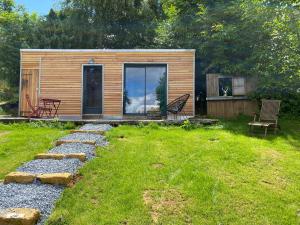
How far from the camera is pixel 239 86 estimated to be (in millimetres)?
13938

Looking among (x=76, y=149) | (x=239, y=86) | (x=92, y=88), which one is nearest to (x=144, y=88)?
(x=92, y=88)

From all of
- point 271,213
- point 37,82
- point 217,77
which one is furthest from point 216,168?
point 37,82

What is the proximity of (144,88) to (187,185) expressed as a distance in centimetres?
840

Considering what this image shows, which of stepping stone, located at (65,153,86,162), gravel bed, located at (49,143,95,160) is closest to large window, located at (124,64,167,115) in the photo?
gravel bed, located at (49,143,95,160)

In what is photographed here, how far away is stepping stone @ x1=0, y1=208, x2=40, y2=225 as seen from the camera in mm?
4289

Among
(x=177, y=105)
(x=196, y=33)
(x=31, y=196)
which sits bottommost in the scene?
(x=31, y=196)

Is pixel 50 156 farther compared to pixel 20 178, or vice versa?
pixel 50 156

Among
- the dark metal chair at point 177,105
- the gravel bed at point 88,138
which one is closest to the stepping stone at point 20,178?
the gravel bed at point 88,138

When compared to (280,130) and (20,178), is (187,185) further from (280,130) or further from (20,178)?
(280,130)

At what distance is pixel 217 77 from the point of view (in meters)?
14.1

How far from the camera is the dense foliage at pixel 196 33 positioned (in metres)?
13.4

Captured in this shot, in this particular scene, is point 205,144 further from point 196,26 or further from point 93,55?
point 196,26

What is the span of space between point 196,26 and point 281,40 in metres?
4.06

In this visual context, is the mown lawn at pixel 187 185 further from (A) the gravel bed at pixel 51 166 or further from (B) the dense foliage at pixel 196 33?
(B) the dense foliage at pixel 196 33
